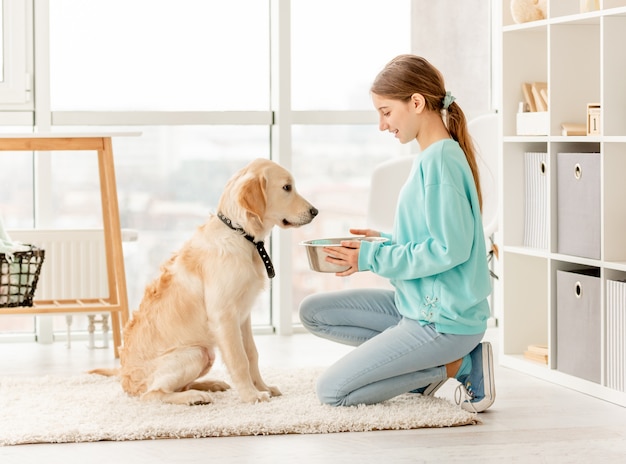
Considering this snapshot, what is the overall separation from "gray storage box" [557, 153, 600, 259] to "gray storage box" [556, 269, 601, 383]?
10 cm

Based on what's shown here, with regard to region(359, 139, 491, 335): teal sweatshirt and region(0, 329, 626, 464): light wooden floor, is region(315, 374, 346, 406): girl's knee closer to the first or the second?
region(0, 329, 626, 464): light wooden floor

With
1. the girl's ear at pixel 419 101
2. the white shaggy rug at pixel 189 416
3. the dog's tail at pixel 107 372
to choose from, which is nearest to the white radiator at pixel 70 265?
the dog's tail at pixel 107 372

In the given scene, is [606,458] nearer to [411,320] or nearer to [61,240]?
[411,320]

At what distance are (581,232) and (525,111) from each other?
2.09 ft

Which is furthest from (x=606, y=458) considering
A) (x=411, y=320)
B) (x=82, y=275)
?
(x=82, y=275)

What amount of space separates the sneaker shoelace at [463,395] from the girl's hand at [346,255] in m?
0.50

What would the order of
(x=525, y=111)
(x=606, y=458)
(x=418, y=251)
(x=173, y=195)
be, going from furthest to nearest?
(x=173, y=195), (x=525, y=111), (x=418, y=251), (x=606, y=458)

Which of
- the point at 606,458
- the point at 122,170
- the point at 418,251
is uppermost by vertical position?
the point at 122,170

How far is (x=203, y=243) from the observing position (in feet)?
10.2

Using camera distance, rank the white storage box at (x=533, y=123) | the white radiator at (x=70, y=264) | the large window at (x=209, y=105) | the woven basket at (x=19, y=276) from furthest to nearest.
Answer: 1. the large window at (x=209, y=105)
2. the white radiator at (x=70, y=264)
3. the woven basket at (x=19, y=276)
4. the white storage box at (x=533, y=123)

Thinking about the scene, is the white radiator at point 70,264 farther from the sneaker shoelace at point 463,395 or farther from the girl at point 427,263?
the sneaker shoelace at point 463,395

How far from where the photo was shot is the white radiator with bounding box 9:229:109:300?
4.34m

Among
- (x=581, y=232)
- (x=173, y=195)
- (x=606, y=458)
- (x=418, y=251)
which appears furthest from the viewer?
(x=173, y=195)

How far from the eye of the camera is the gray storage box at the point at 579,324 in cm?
324
